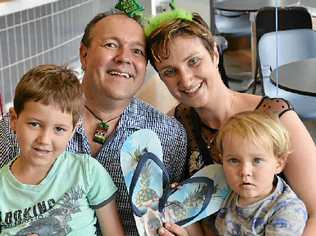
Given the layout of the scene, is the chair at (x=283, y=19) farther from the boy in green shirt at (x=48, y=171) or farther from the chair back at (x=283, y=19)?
the boy in green shirt at (x=48, y=171)

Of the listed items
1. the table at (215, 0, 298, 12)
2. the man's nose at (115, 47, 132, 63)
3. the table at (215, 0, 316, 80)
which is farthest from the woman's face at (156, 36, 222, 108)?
the table at (215, 0, 298, 12)

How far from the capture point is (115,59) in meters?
1.75

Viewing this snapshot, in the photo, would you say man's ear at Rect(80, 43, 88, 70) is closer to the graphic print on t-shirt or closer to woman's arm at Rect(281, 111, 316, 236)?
the graphic print on t-shirt

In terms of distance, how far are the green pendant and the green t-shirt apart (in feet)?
0.55

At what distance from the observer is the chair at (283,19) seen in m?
4.63

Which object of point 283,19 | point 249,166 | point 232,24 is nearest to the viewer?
point 249,166

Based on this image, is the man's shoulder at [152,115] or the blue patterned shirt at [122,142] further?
the man's shoulder at [152,115]

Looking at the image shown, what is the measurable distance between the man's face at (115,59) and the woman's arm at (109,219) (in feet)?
1.08

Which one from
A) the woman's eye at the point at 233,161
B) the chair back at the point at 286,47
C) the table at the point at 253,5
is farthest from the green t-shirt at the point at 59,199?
the table at the point at 253,5

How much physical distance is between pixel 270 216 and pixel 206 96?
0.41 metres

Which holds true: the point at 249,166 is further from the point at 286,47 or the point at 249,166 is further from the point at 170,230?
the point at 286,47

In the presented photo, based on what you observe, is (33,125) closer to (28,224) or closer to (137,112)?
A: (28,224)

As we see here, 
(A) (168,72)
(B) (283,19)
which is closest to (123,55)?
(A) (168,72)

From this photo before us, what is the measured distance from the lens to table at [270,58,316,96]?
126 inches
